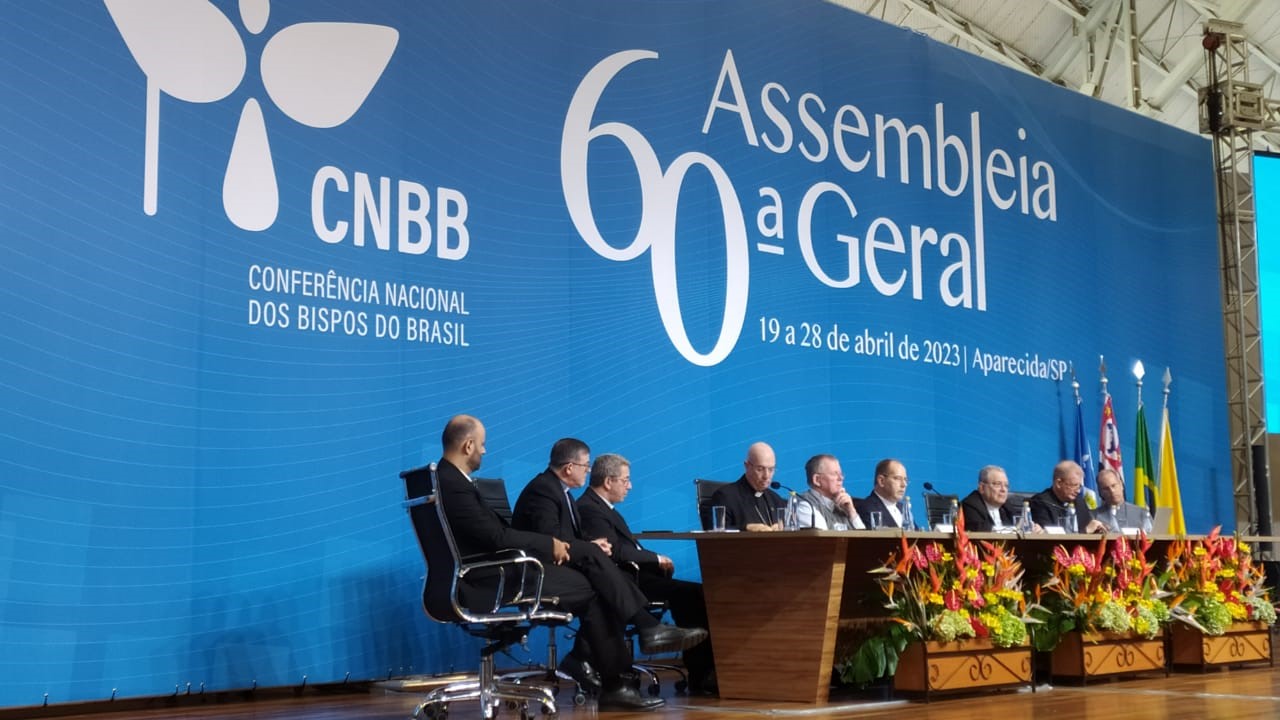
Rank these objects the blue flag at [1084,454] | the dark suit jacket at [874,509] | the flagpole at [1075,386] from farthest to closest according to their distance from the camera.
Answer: the flagpole at [1075,386] → the blue flag at [1084,454] → the dark suit jacket at [874,509]

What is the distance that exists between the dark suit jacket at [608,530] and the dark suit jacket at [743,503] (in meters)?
0.49

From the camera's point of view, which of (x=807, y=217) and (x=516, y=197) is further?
(x=807, y=217)

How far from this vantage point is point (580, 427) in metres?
6.99

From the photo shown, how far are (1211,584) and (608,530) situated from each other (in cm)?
277

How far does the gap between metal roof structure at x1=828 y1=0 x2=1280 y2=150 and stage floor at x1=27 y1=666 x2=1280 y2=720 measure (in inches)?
344

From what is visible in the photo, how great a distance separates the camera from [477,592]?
461 cm

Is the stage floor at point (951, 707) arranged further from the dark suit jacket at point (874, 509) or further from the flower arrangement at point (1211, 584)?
the dark suit jacket at point (874, 509)

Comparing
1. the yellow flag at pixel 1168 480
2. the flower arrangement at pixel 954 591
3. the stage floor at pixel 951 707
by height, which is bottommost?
the stage floor at pixel 951 707

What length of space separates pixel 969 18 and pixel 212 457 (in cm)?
1063

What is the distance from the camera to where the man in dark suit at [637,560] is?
5.77 m

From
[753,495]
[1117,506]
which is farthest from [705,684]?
[1117,506]

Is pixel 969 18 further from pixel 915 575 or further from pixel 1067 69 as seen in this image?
pixel 915 575

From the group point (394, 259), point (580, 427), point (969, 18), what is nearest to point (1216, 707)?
point (580, 427)

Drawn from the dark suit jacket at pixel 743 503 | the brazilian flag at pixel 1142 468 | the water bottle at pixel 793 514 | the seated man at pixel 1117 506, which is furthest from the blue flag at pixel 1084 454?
the water bottle at pixel 793 514
